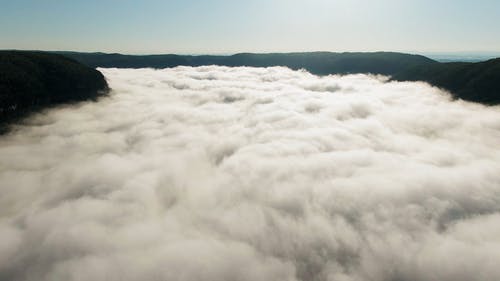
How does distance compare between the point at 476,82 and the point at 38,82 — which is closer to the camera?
the point at 38,82

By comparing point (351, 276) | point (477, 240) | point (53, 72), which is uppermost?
point (53, 72)

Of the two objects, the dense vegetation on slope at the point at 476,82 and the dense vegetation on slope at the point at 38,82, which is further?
the dense vegetation on slope at the point at 476,82

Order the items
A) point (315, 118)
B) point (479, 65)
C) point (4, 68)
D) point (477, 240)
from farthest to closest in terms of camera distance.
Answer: point (479, 65)
point (315, 118)
point (4, 68)
point (477, 240)

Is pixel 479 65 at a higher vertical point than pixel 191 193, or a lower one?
higher

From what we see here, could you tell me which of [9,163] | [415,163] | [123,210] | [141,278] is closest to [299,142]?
[415,163]

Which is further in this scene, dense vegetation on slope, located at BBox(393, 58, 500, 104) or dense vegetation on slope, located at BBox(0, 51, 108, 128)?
dense vegetation on slope, located at BBox(393, 58, 500, 104)

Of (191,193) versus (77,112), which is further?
(77,112)

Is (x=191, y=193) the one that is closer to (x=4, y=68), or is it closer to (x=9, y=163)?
(x=9, y=163)

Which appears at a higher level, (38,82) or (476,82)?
(476,82)
